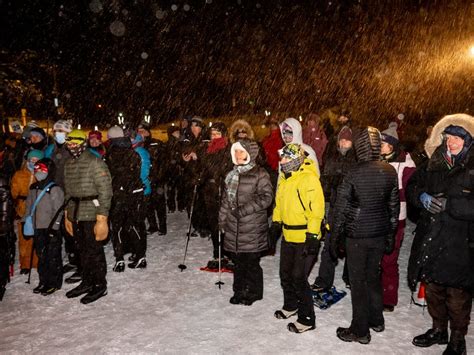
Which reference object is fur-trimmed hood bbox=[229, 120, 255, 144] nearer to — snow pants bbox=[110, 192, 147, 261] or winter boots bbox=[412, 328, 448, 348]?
snow pants bbox=[110, 192, 147, 261]

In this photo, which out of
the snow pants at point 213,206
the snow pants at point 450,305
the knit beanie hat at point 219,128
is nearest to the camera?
the snow pants at point 450,305

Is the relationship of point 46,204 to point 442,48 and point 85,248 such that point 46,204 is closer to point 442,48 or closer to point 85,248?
point 85,248

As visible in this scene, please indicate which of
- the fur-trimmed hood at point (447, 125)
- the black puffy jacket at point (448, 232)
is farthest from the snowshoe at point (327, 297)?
the fur-trimmed hood at point (447, 125)

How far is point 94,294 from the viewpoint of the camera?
6113mm

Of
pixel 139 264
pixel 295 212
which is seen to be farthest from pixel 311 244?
pixel 139 264

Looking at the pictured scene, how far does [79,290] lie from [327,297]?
3.51m

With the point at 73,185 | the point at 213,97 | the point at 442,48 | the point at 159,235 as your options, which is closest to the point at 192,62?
the point at 213,97

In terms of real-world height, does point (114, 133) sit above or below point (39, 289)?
above

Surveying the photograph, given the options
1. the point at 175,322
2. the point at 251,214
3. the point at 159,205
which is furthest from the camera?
the point at 159,205

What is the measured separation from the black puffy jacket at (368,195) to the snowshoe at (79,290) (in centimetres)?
381

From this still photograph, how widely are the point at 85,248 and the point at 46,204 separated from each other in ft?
3.12

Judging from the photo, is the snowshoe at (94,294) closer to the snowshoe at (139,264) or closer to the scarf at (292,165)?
the snowshoe at (139,264)

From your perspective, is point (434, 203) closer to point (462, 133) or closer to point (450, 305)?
point (462, 133)

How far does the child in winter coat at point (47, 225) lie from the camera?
6340 mm
